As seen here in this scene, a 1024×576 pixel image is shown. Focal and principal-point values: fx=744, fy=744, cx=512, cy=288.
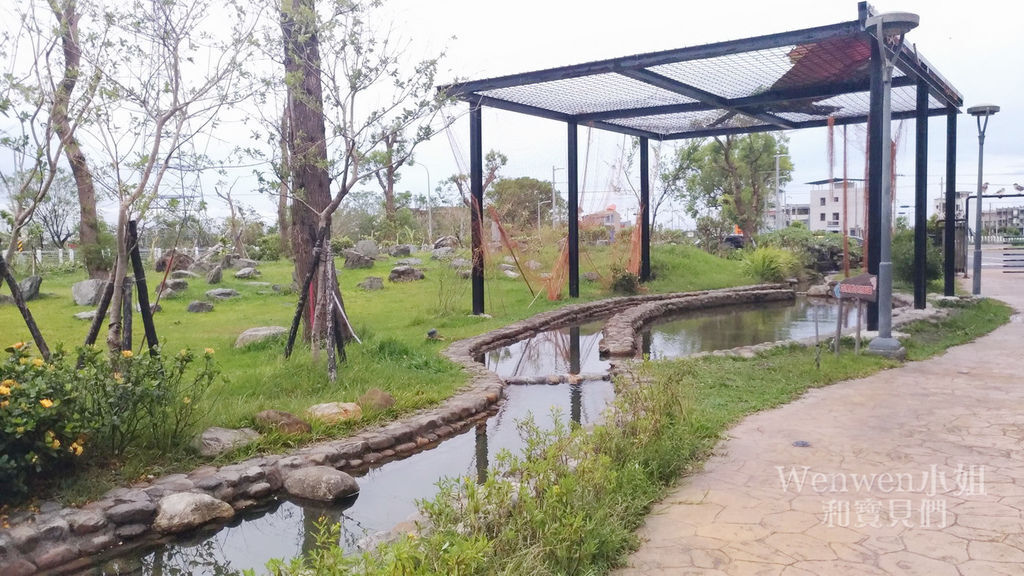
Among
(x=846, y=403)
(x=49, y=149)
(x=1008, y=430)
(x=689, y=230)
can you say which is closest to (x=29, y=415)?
(x=49, y=149)

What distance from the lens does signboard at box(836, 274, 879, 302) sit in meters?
6.55

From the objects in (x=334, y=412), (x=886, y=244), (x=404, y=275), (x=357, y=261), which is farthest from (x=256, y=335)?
(x=357, y=261)

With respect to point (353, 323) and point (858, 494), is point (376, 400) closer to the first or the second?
point (858, 494)

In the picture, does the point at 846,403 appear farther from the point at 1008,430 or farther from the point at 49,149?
the point at 49,149

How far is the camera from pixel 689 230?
22.6 meters

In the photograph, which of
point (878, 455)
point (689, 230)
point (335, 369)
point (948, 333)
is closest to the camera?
point (878, 455)

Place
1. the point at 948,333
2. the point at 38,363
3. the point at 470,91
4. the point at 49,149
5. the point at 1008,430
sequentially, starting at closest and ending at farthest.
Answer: the point at 38,363
the point at 1008,430
the point at 49,149
the point at 948,333
the point at 470,91

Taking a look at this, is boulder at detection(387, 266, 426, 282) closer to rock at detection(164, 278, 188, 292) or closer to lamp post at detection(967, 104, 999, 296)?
rock at detection(164, 278, 188, 292)

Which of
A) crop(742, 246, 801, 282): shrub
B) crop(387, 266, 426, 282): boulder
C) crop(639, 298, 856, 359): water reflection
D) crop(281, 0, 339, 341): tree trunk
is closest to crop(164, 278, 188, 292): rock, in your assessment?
crop(387, 266, 426, 282): boulder

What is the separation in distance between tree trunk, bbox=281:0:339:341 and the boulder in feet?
22.1

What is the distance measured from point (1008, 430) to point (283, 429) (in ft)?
14.2

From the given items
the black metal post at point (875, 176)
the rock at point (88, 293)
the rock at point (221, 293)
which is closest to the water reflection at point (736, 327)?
the black metal post at point (875, 176)

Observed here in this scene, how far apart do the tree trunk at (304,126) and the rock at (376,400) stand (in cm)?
141

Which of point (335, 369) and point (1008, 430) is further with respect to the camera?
point (335, 369)
